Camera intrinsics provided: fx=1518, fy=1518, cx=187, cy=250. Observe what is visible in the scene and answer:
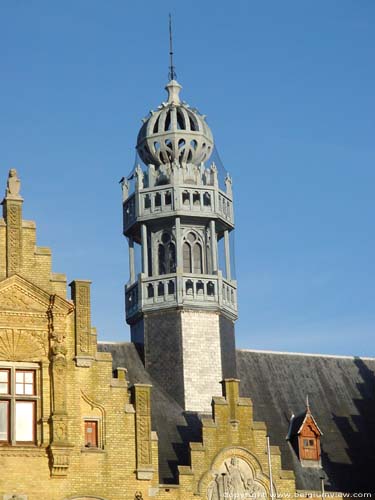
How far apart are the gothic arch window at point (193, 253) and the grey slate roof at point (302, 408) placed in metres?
4.11

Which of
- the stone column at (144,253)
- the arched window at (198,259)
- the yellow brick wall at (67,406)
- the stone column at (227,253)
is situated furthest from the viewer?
the stone column at (227,253)

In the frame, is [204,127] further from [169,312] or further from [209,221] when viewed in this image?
[169,312]

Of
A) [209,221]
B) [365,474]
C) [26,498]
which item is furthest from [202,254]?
[26,498]

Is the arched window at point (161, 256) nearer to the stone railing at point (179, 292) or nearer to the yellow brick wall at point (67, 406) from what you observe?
the stone railing at point (179, 292)

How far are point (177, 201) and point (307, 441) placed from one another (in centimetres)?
1132

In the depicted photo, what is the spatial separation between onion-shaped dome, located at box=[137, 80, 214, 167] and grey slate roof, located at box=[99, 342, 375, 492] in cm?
855

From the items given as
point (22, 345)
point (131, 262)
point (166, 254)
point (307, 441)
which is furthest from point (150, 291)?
point (22, 345)

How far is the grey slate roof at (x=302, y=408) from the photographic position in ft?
192

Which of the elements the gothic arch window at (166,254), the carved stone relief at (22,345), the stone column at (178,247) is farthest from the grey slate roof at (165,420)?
the carved stone relief at (22,345)

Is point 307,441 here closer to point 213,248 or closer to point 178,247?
point 213,248

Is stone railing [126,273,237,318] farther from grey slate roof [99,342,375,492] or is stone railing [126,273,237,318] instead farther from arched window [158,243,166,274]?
grey slate roof [99,342,375,492]

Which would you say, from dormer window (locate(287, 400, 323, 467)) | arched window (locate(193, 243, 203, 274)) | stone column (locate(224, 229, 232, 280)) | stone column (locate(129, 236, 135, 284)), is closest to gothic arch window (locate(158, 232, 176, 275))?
arched window (locate(193, 243, 203, 274))

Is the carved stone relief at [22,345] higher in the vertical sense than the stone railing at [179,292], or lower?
lower

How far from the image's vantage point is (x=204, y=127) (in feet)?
217
